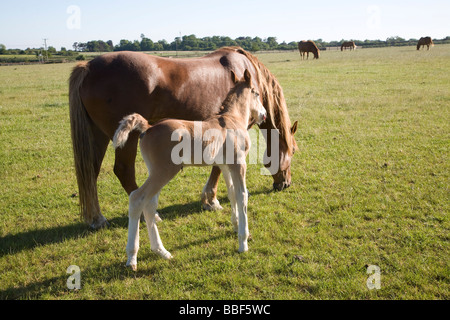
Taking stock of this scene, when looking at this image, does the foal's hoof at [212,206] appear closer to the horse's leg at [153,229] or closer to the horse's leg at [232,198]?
the horse's leg at [232,198]

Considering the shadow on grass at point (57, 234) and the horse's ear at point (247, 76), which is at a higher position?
the horse's ear at point (247, 76)

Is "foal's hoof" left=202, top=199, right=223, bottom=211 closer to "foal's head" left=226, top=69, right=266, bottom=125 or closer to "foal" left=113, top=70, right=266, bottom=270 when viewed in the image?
"foal" left=113, top=70, right=266, bottom=270

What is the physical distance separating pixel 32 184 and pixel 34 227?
1.93 meters

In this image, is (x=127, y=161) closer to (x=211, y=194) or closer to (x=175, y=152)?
(x=175, y=152)

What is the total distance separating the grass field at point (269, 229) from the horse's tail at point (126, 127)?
149 cm

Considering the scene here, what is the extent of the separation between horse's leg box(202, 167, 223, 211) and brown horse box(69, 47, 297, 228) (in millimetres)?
1049

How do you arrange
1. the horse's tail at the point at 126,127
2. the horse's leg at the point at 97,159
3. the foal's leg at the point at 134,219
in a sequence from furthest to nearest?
the horse's leg at the point at 97,159 < the foal's leg at the point at 134,219 < the horse's tail at the point at 126,127

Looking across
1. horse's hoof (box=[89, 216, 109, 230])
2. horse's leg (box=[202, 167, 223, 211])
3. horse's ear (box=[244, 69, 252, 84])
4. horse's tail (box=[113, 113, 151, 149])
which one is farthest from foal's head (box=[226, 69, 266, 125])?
horse's hoof (box=[89, 216, 109, 230])

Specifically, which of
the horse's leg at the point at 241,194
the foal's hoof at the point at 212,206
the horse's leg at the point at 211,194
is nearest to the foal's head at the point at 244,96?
the horse's leg at the point at 241,194

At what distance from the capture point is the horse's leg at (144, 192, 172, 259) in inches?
159

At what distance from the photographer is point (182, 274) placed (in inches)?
152

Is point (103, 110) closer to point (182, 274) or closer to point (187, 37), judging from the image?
point (182, 274)

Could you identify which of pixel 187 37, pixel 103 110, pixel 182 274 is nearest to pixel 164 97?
pixel 103 110

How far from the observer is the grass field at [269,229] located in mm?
3654
